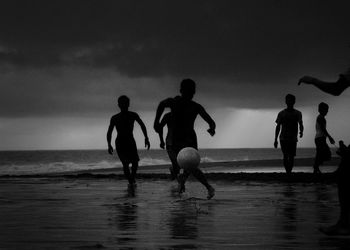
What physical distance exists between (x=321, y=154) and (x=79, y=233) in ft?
46.2

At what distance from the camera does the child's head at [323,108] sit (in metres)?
19.3

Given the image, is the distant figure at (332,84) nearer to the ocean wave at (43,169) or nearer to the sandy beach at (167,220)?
the sandy beach at (167,220)

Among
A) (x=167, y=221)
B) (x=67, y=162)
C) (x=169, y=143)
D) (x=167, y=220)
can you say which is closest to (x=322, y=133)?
(x=169, y=143)

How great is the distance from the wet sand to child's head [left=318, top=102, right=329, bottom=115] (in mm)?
5164

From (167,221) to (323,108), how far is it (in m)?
11.4

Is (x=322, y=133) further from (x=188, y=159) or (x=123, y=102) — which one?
(x=188, y=159)

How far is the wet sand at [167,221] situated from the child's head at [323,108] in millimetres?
5164

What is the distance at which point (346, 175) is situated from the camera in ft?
25.1

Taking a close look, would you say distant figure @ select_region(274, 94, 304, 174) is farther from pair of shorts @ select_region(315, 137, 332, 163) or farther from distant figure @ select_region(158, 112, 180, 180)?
distant figure @ select_region(158, 112, 180, 180)

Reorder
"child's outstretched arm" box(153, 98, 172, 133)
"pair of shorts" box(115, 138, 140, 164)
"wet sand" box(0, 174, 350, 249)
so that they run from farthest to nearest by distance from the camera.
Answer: "pair of shorts" box(115, 138, 140, 164), "child's outstretched arm" box(153, 98, 172, 133), "wet sand" box(0, 174, 350, 249)

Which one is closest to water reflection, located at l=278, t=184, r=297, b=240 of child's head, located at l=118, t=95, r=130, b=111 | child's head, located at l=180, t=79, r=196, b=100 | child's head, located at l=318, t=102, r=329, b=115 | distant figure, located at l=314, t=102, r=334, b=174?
child's head, located at l=180, t=79, r=196, b=100

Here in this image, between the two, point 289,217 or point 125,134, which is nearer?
point 289,217

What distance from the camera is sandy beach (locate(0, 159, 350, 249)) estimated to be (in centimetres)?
684

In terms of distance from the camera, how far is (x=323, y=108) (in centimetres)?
1941
